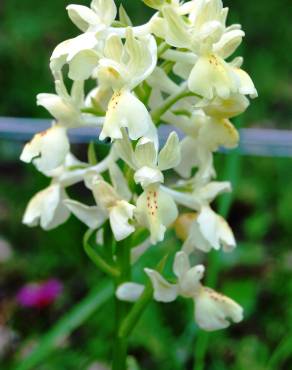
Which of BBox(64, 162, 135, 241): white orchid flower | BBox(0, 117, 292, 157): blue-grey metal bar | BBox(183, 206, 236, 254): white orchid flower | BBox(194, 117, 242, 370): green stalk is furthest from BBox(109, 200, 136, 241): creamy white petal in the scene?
BBox(0, 117, 292, 157): blue-grey metal bar

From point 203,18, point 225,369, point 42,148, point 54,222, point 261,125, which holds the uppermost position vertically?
point 203,18

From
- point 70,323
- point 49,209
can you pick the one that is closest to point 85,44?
point 49,209

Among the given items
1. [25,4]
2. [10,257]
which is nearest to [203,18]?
[10,257]

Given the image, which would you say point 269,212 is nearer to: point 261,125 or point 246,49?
point 261,125

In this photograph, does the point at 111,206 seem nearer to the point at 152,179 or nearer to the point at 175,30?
the point at 152,179

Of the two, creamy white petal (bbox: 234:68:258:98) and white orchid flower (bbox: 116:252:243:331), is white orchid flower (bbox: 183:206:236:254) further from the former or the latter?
creamy white petal (bbox: 234:68:258:98)

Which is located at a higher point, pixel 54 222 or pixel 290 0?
pixel 54 222
